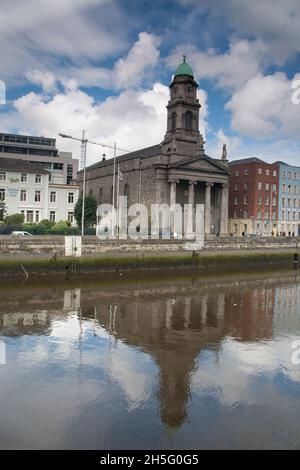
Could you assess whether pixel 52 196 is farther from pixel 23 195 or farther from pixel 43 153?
pixel 43 153

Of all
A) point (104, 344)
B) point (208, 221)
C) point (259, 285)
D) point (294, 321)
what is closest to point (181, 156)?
point (208, 221)

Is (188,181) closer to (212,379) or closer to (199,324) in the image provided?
(199,324)

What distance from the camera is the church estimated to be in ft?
188

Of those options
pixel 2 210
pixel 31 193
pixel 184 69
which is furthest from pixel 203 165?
pixel 2 210

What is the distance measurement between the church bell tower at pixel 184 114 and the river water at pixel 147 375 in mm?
40105

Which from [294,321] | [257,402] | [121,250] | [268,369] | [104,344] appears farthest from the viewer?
[121,250]

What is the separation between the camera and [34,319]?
19312 millimetres

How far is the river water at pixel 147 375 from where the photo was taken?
28.6 ft

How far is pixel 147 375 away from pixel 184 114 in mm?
53793

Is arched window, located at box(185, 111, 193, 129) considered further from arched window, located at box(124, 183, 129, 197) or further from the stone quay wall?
the stone quay wall

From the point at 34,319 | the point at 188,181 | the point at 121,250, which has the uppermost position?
the point at 188,181

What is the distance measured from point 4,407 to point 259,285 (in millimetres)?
26432

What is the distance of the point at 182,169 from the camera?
57375mm

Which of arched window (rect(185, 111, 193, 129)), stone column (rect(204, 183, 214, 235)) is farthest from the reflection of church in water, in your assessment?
arched window (rect(185, 111, 193, 129))
